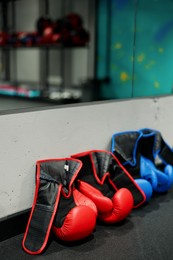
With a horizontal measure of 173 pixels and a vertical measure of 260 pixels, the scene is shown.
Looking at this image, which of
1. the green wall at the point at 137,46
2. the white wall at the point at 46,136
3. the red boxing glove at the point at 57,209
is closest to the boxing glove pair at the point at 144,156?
the white wall at the point at 46,136

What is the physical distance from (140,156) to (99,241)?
3.04 ft

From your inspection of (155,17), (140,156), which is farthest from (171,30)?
(140,156)

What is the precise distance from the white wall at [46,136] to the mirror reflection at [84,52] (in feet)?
5.34

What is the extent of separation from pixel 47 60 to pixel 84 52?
30.5 inches

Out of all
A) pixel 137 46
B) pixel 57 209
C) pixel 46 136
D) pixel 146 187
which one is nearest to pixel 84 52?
pixel 137 46

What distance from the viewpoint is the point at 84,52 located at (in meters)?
6.67

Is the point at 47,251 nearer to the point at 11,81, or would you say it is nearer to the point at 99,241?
the point at 99,241

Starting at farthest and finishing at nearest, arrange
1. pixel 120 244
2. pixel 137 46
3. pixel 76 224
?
pixel 137 46
pixel 120 244
pixel 76 224

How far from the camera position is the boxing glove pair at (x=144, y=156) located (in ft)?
8.68

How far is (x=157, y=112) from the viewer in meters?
3.12

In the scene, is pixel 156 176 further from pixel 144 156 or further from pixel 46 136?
pixel 46 136

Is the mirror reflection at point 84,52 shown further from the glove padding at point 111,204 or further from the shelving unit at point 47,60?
the glove padding at point 111,204

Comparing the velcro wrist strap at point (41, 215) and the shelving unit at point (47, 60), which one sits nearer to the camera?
the velcro wrist strap at point (41, 215)

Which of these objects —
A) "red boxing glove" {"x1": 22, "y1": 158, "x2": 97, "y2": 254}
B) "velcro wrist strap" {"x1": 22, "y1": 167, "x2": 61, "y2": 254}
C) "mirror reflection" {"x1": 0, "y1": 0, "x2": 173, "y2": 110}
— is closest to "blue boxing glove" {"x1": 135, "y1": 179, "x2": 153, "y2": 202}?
"red boxing glove" {"x1": 22, "y1": 158, "x2": 97, "y2": 254}
